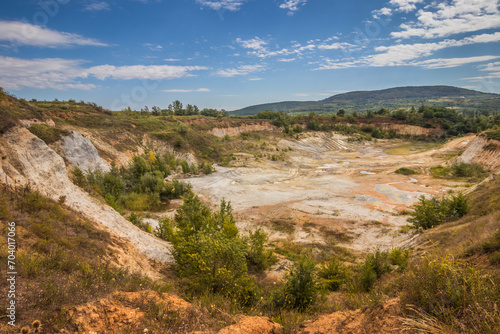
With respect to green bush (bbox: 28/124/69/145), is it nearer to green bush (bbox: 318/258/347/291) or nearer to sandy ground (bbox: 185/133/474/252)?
sandy ground (bbox: 185/133/474/252)

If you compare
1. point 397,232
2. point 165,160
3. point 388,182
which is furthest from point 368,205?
point 165,160

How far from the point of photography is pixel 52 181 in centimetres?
991

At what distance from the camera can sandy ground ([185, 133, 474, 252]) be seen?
15922 mm

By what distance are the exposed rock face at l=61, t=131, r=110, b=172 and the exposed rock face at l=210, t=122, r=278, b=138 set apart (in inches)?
1271

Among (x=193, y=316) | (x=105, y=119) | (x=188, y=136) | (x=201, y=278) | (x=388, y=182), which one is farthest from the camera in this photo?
(x=188, y=136)

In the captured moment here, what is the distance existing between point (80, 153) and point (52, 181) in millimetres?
13158

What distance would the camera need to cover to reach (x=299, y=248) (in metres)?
13.8

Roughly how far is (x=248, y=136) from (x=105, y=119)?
33.3 m

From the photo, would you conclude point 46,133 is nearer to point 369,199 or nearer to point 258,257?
point 258,257

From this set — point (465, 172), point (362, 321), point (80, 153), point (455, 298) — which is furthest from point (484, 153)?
point (80, 153)

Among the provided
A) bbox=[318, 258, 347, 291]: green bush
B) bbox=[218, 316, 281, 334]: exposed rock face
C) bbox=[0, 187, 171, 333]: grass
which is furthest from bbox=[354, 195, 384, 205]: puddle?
bbox=[0, 187, 171, 333]: grass

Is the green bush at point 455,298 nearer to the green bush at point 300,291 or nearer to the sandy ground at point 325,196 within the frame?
the green bush at point 300,291

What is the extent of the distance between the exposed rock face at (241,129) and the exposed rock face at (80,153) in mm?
32287

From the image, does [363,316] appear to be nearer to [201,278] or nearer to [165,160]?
[201,278]
